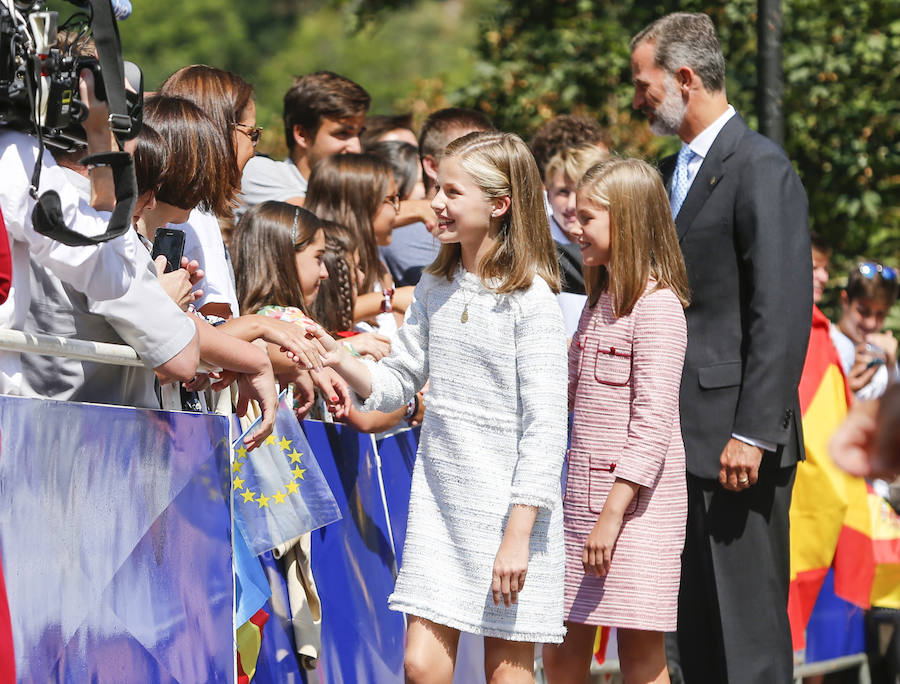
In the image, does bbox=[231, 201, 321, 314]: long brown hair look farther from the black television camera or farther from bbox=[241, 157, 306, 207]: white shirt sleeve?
the black television camera

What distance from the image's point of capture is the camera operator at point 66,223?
118 inches

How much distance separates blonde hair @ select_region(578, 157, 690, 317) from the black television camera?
5.52 ft

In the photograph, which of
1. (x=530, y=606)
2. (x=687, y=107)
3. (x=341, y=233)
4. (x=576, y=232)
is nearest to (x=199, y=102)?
(x=341, y=233)

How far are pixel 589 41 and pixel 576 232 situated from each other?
17.8ft

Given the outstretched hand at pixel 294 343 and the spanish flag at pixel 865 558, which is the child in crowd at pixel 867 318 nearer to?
the spanish flag at pixel 865 558

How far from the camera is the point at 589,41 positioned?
9.60 meters

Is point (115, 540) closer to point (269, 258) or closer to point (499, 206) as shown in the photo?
point (499, 206)

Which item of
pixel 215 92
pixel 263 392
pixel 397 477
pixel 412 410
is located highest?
pixel 215 92

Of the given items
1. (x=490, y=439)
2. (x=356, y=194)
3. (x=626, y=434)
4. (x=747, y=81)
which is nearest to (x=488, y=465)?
(x=490, y=439)

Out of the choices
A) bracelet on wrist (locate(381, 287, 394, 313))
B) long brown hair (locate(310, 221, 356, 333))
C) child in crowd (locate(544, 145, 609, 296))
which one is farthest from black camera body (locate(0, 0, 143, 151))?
child in crowd (locate(544, 145, 609, 296))

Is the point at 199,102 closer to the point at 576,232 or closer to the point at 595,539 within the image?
the point at 576,232

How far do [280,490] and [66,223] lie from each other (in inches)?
51.3

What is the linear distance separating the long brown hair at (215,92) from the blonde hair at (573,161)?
1.72m

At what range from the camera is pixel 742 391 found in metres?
4.62
